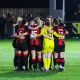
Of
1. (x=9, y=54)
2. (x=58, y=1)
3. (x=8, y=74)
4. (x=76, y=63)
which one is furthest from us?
(x=58, y=1)

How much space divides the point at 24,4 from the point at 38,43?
2788 cm

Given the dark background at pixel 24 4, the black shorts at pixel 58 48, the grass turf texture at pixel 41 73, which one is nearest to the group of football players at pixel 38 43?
the black shorts at pixel 58 48

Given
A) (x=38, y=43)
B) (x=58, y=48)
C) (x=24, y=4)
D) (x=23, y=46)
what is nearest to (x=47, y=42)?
(x=38, y=43)

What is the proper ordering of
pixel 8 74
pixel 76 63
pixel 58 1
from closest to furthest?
1. pixel 8 74
2. pixel 76 63
3. pixel 58 1

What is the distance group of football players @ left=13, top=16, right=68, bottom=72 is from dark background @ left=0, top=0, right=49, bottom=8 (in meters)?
27.1

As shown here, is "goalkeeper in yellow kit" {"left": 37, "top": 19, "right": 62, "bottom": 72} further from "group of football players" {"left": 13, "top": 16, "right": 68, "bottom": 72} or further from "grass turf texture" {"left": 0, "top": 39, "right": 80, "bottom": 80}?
"grass turf texture" {"left": 0, "top": 39, "right": 80, "bottom": 80}

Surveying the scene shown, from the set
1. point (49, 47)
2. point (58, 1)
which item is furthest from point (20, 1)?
point (49, 47)

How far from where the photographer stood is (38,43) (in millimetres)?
16312

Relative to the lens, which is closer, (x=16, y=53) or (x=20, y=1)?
(x=16, y=53)

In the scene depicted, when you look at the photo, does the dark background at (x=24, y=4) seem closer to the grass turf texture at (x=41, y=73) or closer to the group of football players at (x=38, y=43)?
the grass turf texture at (x=41, y=73)

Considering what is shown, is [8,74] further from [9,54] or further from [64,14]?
[64,14]

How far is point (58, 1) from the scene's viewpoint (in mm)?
39438

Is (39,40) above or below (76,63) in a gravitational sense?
above

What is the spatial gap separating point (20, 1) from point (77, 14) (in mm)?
6352
